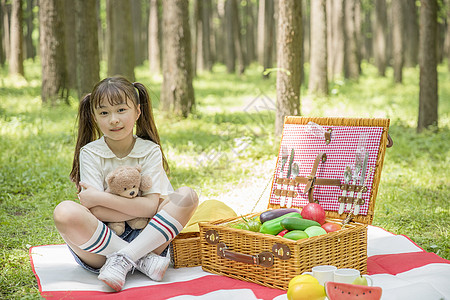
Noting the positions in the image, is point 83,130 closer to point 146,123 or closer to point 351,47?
point 146,123

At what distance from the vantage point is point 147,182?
10.7 feet

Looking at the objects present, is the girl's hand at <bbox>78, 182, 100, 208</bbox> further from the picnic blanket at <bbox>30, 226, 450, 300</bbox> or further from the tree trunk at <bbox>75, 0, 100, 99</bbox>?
the tree trunk at <bbox>75, 0, 100, 99</bbox>

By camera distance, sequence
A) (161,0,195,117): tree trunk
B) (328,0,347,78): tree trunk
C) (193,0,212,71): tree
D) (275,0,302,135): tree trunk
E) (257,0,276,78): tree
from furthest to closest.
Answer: (193,0,212,71): tree → (257,0,276,78): tree → (328,0,347,78): tree trunk → (161,0,195,117): tree trunk → (275,0,302,135): tree trunk

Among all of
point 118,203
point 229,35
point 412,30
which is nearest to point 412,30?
point 412,30

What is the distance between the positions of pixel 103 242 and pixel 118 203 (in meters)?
0.25

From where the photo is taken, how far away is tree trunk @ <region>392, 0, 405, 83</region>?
15.4 metres

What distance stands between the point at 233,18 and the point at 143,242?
17.9 metres

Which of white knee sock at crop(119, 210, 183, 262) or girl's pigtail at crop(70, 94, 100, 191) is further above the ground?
girl's pigtail at crop(70, 94, 100, 191)

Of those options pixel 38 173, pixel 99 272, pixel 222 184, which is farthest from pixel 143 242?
pixel 38 173

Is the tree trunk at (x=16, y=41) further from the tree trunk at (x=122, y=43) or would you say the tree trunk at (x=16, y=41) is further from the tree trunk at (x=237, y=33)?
the tree trunk at (x=237, y=33)

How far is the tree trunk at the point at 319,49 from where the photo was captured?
37.8ft

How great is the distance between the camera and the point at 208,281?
123 inches

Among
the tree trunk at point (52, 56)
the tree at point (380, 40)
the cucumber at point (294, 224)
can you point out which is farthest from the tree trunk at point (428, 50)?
the tree at point (380, 40)

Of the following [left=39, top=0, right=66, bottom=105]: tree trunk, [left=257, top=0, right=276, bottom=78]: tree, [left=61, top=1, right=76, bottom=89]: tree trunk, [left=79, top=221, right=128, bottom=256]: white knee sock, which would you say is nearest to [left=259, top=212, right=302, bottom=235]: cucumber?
[left=79, top=221, right=128, bottom=256]: white knee sock
